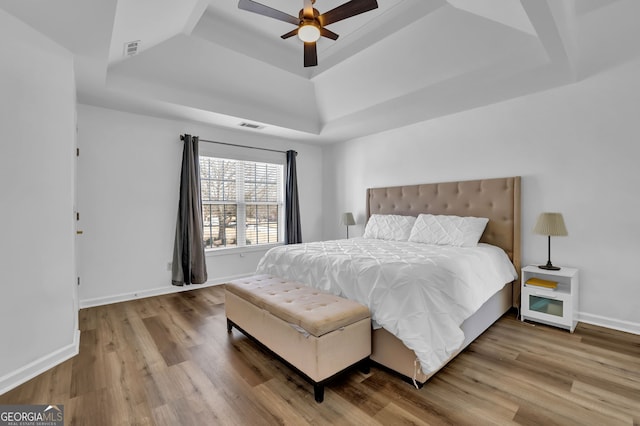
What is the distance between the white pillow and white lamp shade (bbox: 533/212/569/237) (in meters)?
0.55

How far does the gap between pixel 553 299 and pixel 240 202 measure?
418 centimetres

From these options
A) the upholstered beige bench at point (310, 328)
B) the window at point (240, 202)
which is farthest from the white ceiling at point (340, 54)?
the upholstered beige bench at point (310, 328)

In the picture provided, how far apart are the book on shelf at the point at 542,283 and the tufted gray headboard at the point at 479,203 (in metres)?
0.25

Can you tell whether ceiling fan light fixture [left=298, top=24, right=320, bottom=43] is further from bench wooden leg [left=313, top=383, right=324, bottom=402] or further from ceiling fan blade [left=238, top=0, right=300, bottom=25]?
bench wooden leg [left=313, top=383, right=324, bottom=402]

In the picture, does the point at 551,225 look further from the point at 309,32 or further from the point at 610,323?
the point at 309,32

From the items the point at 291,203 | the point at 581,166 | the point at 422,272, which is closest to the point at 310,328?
the point at 422,272

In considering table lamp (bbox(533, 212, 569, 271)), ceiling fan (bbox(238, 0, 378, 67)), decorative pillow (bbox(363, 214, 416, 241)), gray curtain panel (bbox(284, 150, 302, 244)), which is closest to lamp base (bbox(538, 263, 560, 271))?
table lamp (bbox(533, 212, 569, 271))

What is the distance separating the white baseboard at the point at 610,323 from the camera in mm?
2660

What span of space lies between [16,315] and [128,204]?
199 cm

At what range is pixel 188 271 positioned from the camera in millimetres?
4109

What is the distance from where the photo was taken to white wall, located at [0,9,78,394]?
1974 millimetres

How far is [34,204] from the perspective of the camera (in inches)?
84.4

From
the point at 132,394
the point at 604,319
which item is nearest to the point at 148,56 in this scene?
the point at 132,394

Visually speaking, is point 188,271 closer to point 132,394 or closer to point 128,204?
point 128,204
